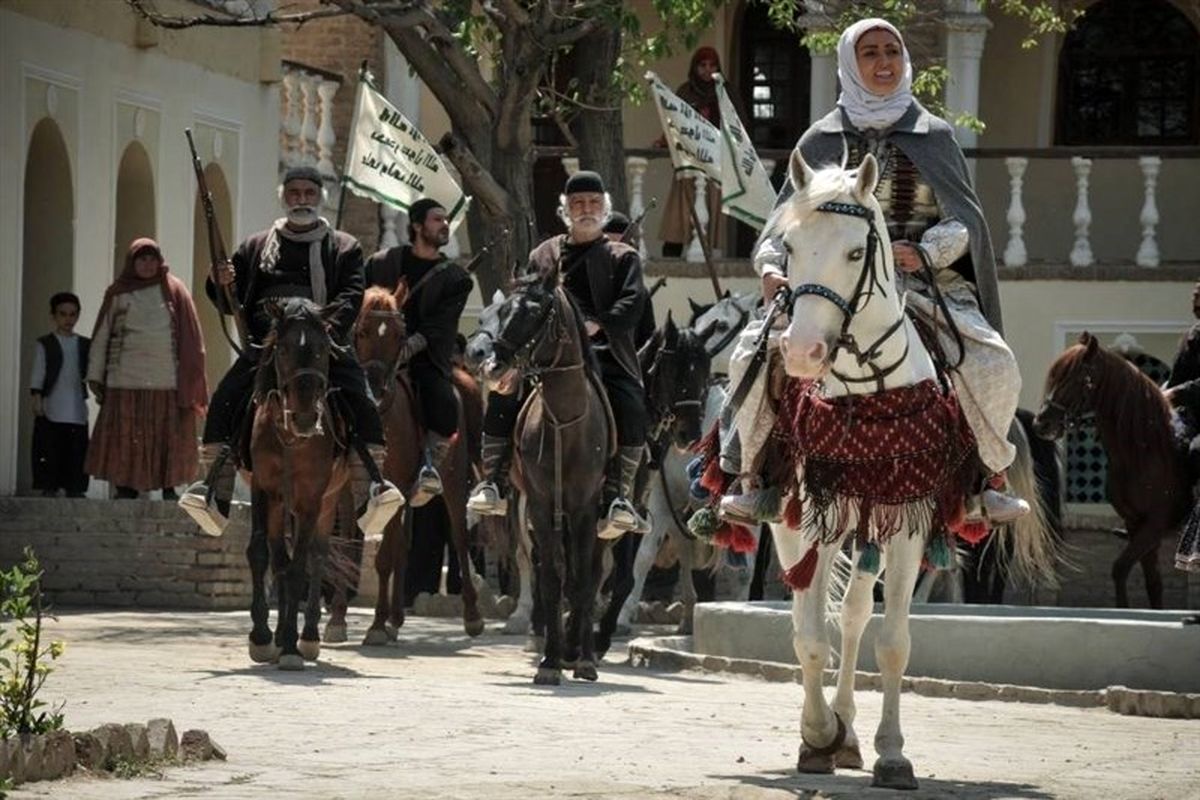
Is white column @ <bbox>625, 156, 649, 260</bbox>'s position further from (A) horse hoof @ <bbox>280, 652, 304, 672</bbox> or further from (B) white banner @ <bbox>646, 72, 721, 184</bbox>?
(A) horse hoof @ <bbox>280, 652, 304, 672</bbox>

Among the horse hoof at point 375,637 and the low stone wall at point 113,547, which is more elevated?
the low stone wall at point 113,547

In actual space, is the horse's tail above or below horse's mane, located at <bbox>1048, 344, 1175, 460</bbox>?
below

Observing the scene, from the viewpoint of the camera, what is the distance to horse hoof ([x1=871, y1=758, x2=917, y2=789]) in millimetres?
12836

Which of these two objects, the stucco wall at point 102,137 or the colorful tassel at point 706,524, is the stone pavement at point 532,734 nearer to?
the colorful tassel at point 706,524

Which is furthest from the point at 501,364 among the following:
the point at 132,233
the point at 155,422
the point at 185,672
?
the point at 132,233

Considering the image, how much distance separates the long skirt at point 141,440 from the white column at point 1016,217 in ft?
37.4

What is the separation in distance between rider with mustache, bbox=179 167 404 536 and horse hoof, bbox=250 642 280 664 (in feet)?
2.51

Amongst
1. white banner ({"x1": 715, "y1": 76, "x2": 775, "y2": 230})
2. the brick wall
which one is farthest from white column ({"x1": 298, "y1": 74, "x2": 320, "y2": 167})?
white banner ({"x1": 715, "y1": 76, "x2": 775, "y2": 230})

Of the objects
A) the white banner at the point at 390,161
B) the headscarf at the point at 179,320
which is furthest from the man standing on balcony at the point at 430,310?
the headscarf at the point at 179,320

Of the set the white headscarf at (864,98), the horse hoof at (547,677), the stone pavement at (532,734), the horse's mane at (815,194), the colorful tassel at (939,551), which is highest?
the white headscarf at (864,98)

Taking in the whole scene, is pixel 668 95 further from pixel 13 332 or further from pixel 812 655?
pixel 812 655

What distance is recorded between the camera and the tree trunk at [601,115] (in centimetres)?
2652

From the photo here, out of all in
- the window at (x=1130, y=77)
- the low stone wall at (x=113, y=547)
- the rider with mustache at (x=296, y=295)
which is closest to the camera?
the rider with mustache at (x=296, y=295)

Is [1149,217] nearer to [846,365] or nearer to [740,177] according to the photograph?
[740,177]
